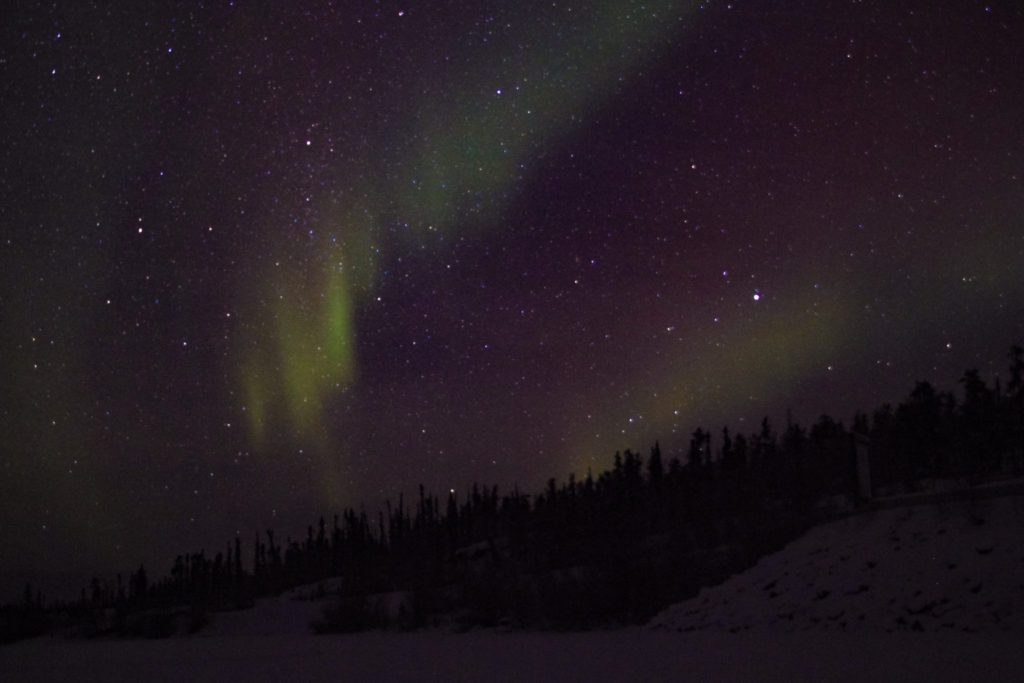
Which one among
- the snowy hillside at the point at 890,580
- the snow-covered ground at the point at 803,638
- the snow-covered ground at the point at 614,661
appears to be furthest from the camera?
the snowy hillside at the point at 890,580

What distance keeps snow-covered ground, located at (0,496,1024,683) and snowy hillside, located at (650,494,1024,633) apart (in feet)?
0.12

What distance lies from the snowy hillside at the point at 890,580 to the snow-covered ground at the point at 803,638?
0.12 ft

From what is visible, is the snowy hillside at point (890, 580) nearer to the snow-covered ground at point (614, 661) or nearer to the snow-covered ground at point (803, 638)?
the snow-covered ground at point (803, 638)

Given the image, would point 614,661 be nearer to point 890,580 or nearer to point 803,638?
point 803,638

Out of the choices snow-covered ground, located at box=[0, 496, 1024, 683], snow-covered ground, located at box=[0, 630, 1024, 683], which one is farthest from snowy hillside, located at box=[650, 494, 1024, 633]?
snow-covered ground, located at box=[0, 630, 1024, 683]

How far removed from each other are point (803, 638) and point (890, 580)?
2926 mm

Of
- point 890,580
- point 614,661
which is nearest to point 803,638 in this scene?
point 890,580

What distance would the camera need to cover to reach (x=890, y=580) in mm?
17938

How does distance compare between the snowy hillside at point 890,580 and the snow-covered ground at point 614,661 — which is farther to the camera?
the snowy hillside at point 890,580

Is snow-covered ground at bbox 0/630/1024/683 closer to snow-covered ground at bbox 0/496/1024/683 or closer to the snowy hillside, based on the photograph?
snow-covered ground at bbox 0/496/1024/683

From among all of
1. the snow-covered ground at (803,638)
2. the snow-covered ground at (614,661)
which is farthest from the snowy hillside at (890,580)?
the snow-covered ground at (614,661)

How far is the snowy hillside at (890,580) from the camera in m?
15.7

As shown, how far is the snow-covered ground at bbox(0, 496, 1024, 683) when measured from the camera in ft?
40.8

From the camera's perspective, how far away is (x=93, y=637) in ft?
151
